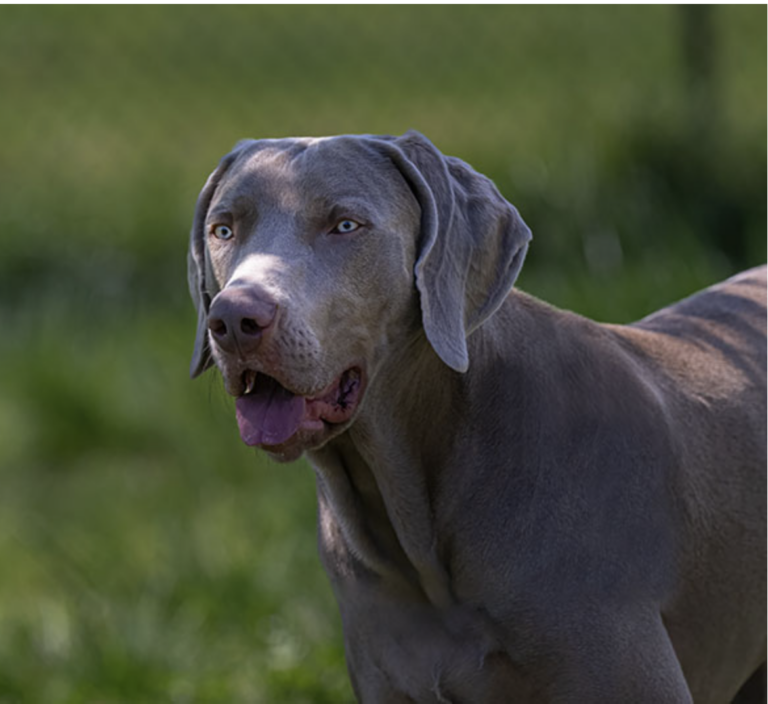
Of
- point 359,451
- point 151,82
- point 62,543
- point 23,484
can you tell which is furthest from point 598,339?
point 151,82

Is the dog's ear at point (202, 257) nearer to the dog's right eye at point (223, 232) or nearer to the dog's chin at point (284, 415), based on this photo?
the dog's right eye at point (223, 232)

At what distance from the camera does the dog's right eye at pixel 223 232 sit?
10.2ft

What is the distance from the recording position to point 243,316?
2.75 meters

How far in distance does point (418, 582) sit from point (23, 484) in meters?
4.19

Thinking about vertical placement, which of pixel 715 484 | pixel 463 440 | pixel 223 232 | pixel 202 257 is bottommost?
pixel 715 484

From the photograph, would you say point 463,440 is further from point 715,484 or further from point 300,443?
point 715,484

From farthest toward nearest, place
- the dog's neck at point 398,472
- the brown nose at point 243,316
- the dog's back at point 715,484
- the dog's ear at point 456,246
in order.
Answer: the dog's back at point 715,484, the dog's neck at point 398,472, the dog's ear at point 456,246, the brown nose at point 243,316

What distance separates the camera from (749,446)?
351 cm

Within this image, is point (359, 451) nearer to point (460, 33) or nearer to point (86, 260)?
point (86, 260)

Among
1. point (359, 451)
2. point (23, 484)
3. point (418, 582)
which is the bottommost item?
point (23, 484)

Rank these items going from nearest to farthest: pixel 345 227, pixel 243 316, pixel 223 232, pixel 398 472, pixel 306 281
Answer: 1. pixel 243 316
2. pixel 306 281
3. pixel 345 227
4. pixel 223 232
5. pixel 398 472

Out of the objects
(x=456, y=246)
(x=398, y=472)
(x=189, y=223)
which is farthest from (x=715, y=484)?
(x=189, y=223)

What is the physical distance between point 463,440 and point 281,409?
1.54 ft

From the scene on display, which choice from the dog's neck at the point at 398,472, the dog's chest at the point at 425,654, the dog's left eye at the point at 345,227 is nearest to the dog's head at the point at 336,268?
the dog's left eye at the point at 345,227
